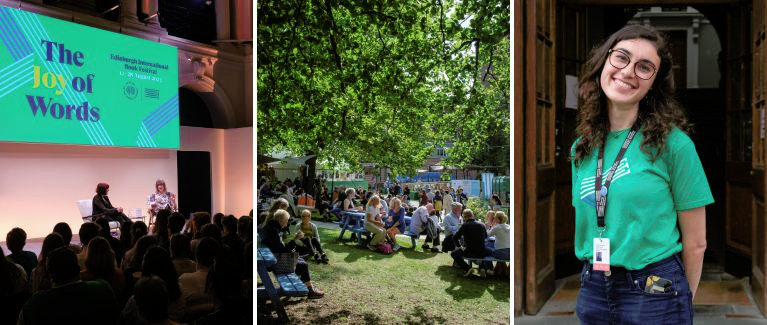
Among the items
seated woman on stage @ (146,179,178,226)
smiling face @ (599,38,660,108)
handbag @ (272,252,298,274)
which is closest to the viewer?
smiling face @ (599,38,660,108)

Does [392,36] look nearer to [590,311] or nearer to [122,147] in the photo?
[590,311]

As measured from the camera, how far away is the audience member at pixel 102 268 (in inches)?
122

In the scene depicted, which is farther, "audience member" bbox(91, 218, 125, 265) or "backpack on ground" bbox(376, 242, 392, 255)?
"audience member" bbox(91, 218, 125, 265)

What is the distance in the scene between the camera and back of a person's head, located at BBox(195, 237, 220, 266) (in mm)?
3258

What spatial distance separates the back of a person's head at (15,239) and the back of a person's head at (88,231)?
0.32m

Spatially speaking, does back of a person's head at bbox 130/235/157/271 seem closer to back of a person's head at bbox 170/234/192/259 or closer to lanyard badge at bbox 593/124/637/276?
back of a person's head at bbox 170/234/192/259

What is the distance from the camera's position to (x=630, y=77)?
2.10 m

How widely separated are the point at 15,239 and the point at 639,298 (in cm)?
343

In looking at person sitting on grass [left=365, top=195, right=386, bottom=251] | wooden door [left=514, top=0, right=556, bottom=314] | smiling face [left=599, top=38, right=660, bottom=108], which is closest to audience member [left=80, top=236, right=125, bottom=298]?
person sitting on grass [left=365, top=195, right=386, bottom=251]

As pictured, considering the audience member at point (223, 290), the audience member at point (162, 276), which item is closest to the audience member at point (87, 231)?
the audience member at point (162, 276)

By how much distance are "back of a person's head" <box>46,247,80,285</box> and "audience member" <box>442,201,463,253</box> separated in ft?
6.27

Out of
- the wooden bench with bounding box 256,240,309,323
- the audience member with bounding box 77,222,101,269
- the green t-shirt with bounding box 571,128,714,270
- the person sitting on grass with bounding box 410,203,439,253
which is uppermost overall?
the green t-shirt with bounding box 571,128,714,270

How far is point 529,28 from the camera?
9.01 feet

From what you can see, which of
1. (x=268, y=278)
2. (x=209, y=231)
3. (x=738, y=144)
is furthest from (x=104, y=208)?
(x=738, y=144)
